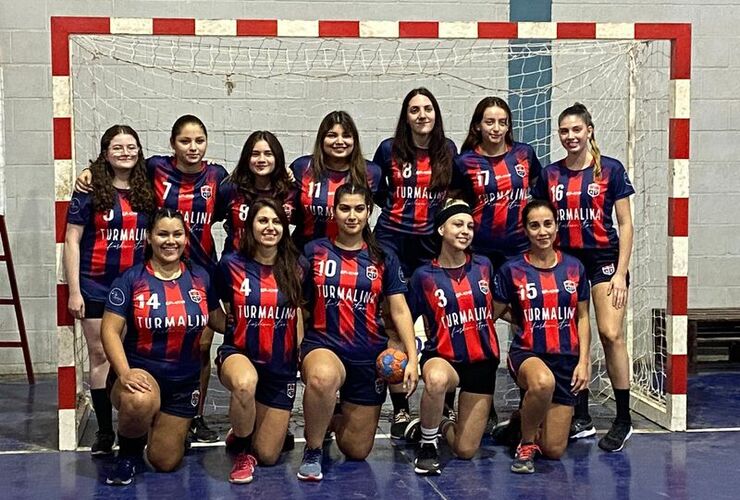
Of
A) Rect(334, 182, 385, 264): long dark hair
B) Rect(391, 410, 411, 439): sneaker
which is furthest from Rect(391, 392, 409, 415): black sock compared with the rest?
Rect(334, 182, 385, 264): long dark hair

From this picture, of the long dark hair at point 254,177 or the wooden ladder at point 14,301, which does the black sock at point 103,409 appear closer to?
the long dark hair at point 254,177

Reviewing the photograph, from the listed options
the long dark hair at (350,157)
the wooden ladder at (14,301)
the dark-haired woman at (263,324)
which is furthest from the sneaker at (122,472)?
the wooden ladder at (14,301)

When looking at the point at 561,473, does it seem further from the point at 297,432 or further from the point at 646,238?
the point at 646,238

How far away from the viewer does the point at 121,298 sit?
17.2 feet

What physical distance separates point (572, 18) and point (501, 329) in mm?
2455

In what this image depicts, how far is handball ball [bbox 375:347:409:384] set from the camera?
5.26 meters

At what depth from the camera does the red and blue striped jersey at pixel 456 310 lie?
5.58 metres

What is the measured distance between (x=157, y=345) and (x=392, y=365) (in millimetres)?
1151

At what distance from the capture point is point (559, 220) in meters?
5.98

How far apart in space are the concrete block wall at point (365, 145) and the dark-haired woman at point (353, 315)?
2831 mm

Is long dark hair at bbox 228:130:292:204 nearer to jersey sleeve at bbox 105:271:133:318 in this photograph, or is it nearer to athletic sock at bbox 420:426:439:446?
jersey sleeve at bbox 105:271:133:318

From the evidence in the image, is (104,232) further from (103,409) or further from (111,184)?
(103,409)

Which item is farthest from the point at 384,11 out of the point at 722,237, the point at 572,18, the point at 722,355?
the point at 722,355

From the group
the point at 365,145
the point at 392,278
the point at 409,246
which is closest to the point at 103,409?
the point at 392,278
